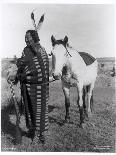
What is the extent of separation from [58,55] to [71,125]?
47 centimetres

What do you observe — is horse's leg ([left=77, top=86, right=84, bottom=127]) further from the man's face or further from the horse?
the man's face

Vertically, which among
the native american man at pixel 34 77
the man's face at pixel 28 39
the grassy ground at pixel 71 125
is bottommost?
the grassy ground at pixel 71 125

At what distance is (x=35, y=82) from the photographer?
7.11 feet

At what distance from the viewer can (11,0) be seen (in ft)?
7.61

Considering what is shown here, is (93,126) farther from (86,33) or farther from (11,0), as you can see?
(11,0)

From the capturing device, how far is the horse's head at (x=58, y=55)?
2.12 metres

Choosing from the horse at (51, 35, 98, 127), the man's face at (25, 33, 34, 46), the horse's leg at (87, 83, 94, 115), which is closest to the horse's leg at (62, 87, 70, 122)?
the horse at (51, 35, 98, 127)

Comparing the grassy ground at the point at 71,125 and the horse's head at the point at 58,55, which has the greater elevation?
the horse's head at the point at 58,55

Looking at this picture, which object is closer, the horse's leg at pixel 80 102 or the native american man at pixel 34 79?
the native american man at pixel 34 79

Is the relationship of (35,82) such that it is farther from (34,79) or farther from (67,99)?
(67,99)

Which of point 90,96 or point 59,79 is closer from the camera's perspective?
point 59,79

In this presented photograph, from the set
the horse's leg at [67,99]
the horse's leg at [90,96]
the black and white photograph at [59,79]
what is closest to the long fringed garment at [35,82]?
the black and white photograph at [59,79]

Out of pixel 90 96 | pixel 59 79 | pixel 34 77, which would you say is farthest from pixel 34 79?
pixel 90 96

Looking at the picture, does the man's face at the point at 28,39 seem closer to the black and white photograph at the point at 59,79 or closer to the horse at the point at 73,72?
the black and white photograph at the point at 59,79
